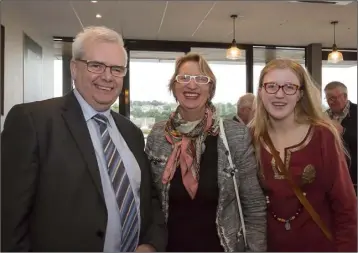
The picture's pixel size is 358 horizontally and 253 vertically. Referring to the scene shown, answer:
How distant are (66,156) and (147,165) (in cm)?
36

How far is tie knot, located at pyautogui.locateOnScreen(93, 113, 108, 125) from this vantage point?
130 cm

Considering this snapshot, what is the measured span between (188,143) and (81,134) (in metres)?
0.47

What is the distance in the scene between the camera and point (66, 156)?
1.14m

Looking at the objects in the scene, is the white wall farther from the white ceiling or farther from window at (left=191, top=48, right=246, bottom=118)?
window at (left=191, top=48, right=246, bottom=118)

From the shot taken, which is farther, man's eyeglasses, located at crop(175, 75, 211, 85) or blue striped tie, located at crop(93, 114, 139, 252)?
man's eyeglasses, located at crop(175, 75, 211, 85)

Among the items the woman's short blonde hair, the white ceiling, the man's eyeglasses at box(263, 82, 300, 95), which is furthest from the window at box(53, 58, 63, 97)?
the man's eyeglasses at box(263, 82, 300, 95)

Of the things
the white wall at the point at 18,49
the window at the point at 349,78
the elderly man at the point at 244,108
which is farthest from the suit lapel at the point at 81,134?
the elderly man at the point at 244,108

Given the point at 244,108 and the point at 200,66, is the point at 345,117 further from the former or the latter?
the point at 244,108

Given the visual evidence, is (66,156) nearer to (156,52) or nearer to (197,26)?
(197,26)

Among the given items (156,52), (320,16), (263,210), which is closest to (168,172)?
(263,210)

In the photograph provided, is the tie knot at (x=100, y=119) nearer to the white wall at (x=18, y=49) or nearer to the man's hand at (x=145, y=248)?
the white wall at (x=18, y=49)

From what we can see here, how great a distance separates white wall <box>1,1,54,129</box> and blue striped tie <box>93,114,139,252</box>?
34 centimetres

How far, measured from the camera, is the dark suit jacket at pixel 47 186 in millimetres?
1097

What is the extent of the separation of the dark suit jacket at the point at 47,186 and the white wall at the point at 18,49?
14 centimetres
